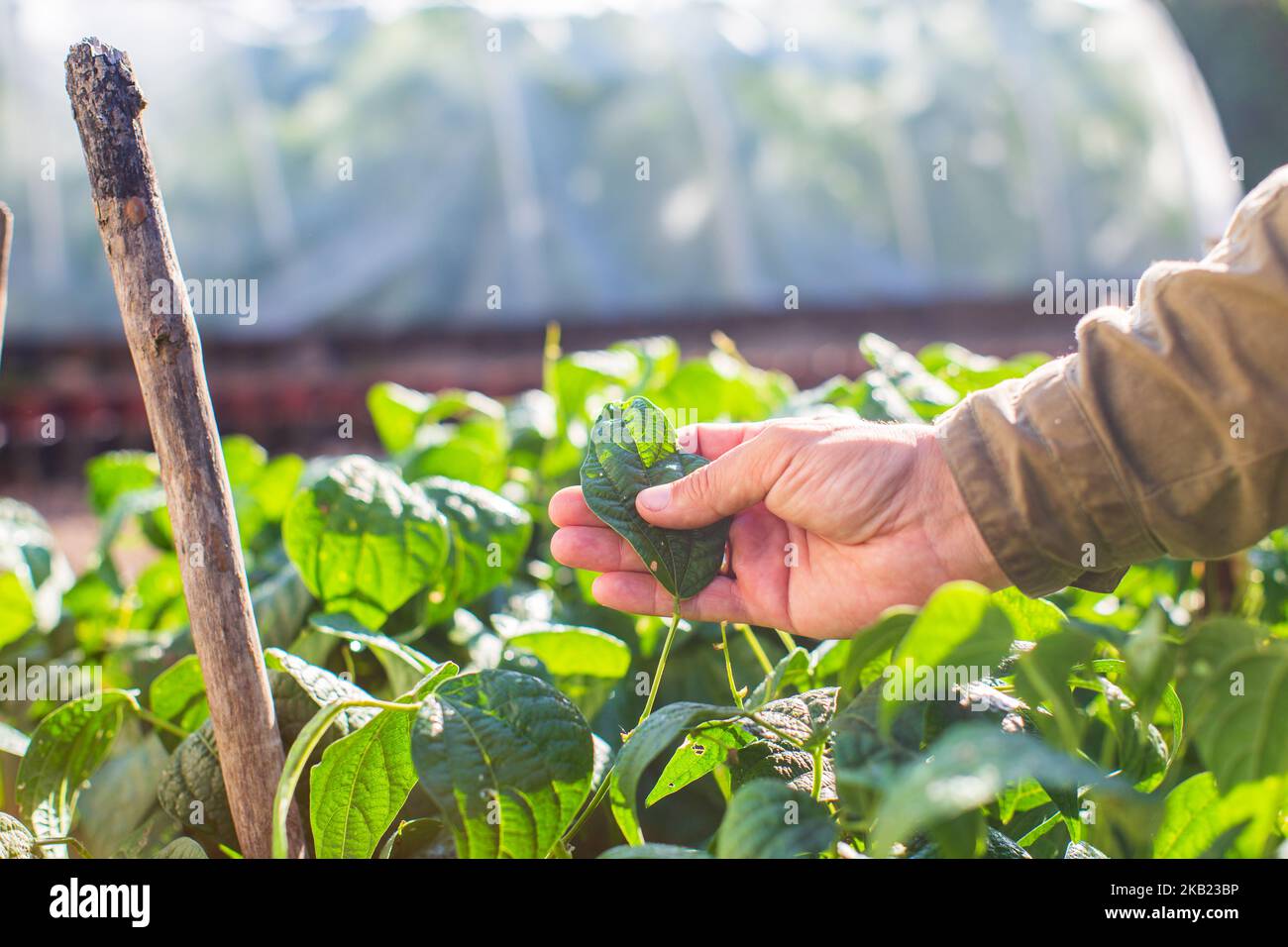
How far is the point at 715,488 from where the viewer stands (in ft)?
3.00

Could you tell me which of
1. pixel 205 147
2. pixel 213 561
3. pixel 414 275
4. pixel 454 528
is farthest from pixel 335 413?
pixel 213 561

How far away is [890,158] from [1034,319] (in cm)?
135

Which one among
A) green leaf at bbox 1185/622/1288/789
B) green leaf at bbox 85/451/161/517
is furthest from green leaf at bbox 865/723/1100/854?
green leaf at bbox 85/451/161/517

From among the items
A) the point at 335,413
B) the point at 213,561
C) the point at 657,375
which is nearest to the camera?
the point at 213,561

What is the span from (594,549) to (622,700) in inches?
8.2

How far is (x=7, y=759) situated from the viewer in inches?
54.9

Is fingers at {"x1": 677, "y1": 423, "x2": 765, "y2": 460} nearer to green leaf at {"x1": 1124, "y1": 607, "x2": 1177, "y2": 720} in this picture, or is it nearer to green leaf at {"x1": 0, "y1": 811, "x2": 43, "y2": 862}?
green leaf at {"x1": 1124, "y1": 607, "x2": 1177, "y2": 720}

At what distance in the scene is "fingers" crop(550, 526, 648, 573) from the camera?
106 cm

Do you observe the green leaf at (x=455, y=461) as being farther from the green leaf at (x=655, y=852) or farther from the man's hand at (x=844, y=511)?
the green leaf at (x=655, y=852)

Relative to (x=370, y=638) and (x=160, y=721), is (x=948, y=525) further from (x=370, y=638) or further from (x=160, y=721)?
(x=160, y=721)

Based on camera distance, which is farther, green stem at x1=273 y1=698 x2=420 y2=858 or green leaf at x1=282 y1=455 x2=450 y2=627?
green leaf at x1=282 y1=455 x2=450 y2=627

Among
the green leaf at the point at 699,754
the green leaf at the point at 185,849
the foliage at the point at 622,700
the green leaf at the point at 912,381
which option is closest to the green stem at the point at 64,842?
the foliage at the point at 622,700

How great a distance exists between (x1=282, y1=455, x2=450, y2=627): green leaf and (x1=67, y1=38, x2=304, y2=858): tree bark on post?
0.32 m
